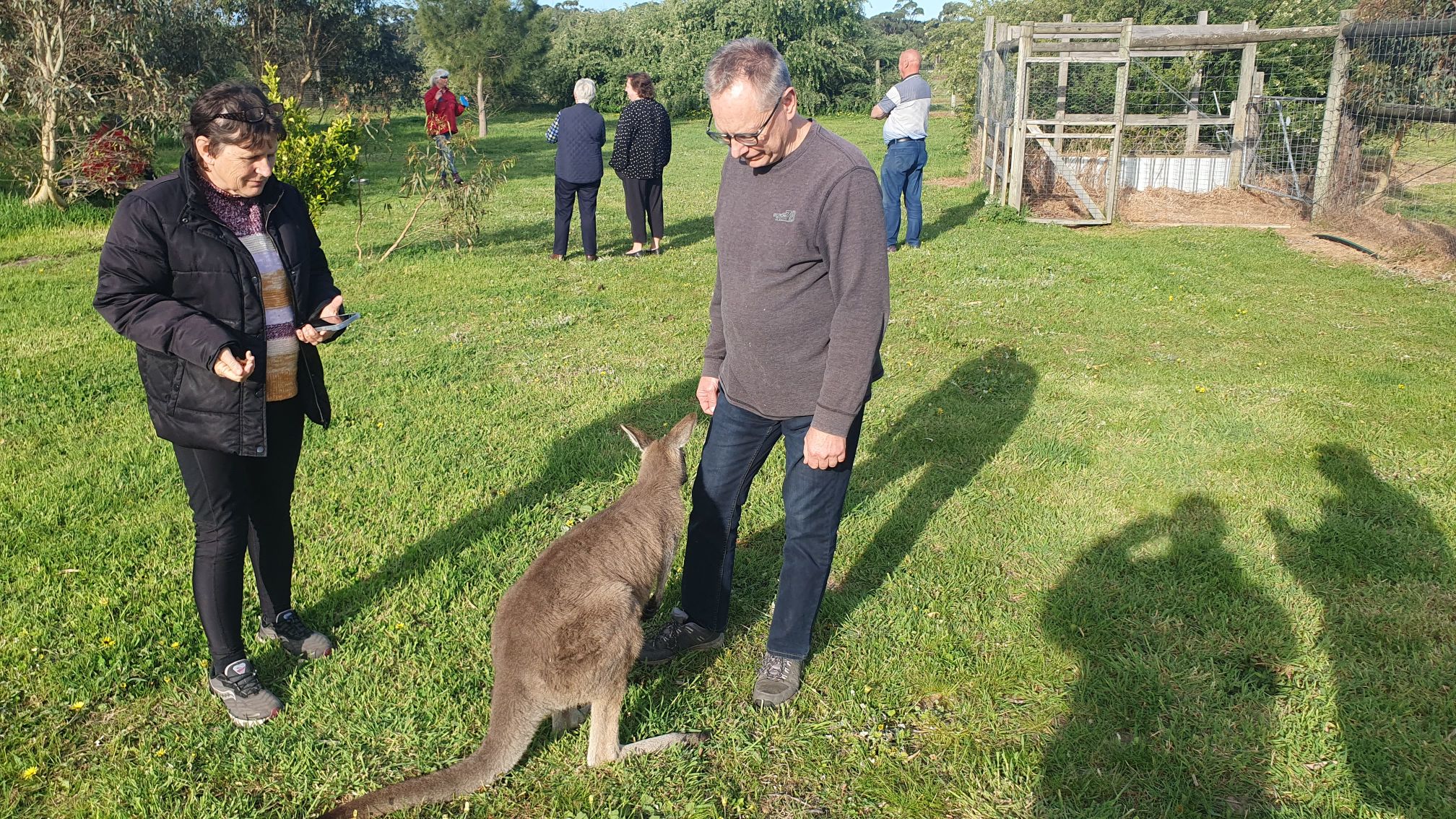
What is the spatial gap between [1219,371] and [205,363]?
7.22m

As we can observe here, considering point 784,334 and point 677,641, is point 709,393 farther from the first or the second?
point 677,641

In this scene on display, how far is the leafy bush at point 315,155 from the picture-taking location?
10.5m

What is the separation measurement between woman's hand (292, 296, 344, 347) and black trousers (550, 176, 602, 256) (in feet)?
27.9

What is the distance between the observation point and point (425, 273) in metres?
11.4

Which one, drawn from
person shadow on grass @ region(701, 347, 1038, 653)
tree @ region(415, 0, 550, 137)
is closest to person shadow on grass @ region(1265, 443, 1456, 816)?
person shadow on grass @ region(701, 347, 1038, 653)

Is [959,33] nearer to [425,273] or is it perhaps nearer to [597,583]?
[425,273]

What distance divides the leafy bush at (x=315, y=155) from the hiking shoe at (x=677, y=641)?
8.61 m

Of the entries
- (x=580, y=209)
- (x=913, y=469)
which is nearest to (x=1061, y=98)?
(x=580, y=209)

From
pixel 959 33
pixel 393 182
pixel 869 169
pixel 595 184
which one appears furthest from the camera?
pixel 959 33

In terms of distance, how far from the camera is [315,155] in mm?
10820

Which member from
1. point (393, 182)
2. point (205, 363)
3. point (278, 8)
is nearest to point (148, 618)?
point (205, 363)

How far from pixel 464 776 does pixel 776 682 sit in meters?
1.33

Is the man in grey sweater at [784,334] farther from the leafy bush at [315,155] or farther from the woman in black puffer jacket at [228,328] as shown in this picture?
the leafy bush at [315,155]

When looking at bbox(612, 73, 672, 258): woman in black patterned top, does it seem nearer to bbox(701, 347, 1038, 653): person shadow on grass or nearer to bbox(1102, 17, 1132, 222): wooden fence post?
bbox(701, 347, 1038, 653): person shadow on grass
